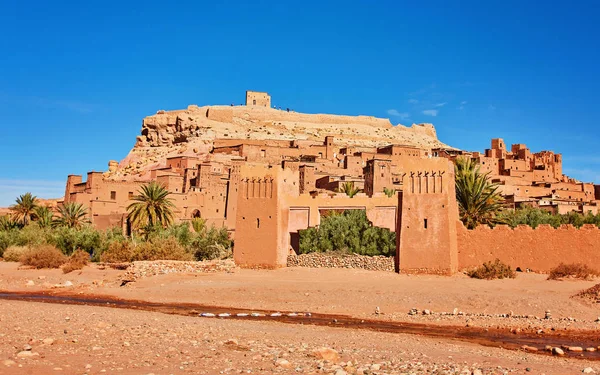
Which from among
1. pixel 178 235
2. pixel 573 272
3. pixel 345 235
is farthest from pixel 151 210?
pixel 573 272

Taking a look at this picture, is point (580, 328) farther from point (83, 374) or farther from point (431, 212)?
point (83, 374)

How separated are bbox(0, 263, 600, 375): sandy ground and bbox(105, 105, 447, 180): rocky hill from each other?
4159 centimetres

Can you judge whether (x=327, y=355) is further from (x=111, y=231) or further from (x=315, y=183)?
(x=315, y=183)

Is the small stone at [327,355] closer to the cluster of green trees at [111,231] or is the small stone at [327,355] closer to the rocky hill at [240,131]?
the cluster of green trees at [111,231]

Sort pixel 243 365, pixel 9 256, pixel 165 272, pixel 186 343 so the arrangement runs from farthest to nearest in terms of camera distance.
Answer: pixel 9 256 → pixel 165 272 → pixel 186 343 → pixel 243 365

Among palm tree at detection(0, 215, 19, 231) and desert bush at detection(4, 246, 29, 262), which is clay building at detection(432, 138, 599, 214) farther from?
palm tree at detection(0, 215, 19, 231)

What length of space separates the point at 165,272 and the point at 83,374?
53.4ft

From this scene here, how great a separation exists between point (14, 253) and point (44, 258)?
4.22 meters

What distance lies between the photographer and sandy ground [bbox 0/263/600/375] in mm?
8836

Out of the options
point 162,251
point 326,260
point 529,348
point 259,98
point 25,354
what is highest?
point 259,98

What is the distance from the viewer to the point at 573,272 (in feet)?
62.6

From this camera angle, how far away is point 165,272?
23750 millimetres

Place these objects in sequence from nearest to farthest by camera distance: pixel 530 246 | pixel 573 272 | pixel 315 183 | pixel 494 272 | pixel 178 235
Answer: pixel 573 272, pixel 494 272, pixel 530 246, pixel 178 235, pixel 315 183

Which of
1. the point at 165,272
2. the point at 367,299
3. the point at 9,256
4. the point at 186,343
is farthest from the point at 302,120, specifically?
the point at 186,343
